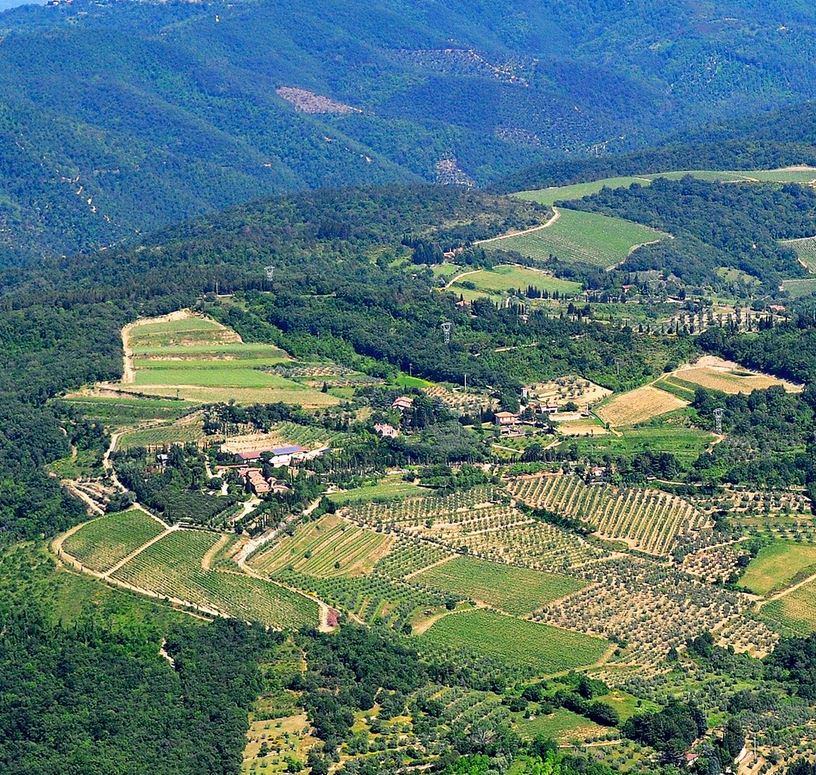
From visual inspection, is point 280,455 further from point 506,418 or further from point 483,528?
point 506,418

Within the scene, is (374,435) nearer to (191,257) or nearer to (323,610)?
(323,610)

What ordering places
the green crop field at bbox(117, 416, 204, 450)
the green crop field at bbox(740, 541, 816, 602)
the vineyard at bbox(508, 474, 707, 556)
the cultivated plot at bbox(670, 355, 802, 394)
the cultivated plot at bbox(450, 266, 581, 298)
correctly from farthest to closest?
1. the cultivated plot at bbox(450, 266, 581, 298)
2. the cultivated plot at bbox(670, 355, 802, 394)
3. the green crop field at bbox(117, 416, 204, 450)
4. the vineyard at bbox(508, 474, 707, 556)
5. the green crop field at bbox(740, 541, 816, 602)

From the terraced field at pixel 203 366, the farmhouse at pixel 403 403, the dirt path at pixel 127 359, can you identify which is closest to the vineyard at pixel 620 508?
the farmhouse at pixel 403 403

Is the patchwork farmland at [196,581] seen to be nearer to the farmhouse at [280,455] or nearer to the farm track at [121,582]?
the farm track at [121,582]

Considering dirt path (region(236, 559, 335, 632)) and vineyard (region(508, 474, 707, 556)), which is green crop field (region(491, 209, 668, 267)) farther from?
dirt path (region(236, 559, 335, 632))

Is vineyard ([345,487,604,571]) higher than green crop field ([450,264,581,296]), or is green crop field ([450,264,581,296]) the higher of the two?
vineyard ([345,487,604,571])

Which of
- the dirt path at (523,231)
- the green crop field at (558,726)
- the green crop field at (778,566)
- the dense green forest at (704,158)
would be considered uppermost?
the green crop field at (558,726)

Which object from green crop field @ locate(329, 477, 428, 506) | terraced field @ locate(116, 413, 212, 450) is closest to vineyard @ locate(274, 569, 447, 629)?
green crop field @ locate(329, 477, 428, 506)
